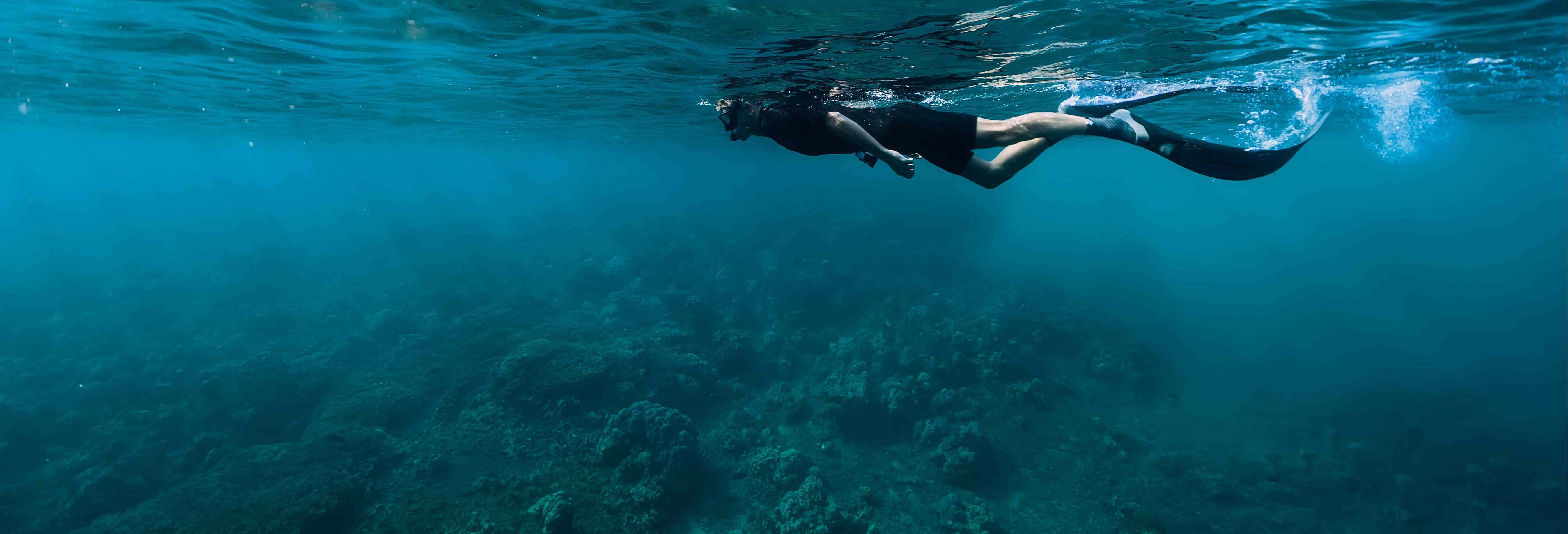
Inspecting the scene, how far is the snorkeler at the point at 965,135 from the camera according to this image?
15.0 feet

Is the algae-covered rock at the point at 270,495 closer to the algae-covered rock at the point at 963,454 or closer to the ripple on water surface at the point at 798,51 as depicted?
the ripple on water surface at the point at 798,51

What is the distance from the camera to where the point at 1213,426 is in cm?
1700

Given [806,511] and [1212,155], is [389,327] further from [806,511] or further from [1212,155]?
[1212,155]

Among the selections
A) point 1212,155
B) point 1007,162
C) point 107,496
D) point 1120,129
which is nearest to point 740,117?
point 1007,162

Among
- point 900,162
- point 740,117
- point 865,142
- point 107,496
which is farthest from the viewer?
point 107,496

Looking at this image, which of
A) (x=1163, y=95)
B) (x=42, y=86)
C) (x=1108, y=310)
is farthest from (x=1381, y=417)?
(x=42, y=86)

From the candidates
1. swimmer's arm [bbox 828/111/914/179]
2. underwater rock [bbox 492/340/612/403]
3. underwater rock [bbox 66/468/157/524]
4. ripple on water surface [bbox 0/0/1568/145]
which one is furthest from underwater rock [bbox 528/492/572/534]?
swimmer's arm [bbox 828/111/914/179]

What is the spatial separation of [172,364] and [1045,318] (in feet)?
101

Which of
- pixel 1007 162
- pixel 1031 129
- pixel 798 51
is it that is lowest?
pixel 1007 162

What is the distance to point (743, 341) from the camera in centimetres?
1828

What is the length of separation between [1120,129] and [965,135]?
146cm

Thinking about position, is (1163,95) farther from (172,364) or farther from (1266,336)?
(1266,336)

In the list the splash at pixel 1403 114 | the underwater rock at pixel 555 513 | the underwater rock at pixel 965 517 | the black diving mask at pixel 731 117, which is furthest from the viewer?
the splash at pixel 1403 114

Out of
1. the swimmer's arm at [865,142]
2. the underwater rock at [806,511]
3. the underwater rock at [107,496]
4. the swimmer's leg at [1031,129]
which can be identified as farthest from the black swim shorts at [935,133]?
the underwater rock at [107,496]
